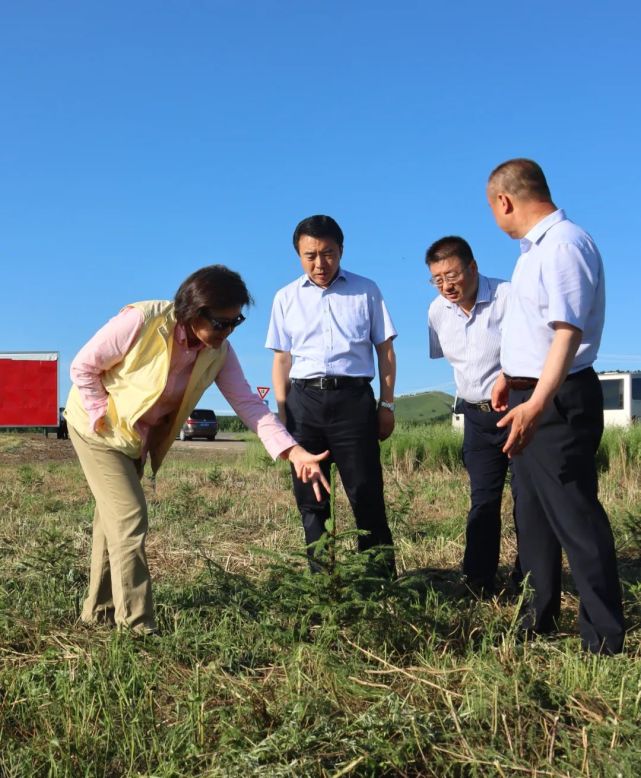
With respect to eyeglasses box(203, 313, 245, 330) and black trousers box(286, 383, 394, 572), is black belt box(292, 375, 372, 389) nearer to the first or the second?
black trousers box(286, 383, 394, 572)

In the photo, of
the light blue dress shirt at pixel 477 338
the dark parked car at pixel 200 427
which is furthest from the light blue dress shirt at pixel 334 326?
the dark parked car at pixel 200 427

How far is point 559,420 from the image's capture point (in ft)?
11.7

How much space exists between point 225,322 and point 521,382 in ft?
4.56

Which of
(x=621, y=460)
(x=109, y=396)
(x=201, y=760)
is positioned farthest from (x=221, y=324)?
(x=621, y=460)

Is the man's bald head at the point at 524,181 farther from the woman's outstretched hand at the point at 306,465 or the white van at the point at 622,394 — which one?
the white van at the point at 622,394

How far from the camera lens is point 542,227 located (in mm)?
3738

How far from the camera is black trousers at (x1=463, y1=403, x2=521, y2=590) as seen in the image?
15.8 feet

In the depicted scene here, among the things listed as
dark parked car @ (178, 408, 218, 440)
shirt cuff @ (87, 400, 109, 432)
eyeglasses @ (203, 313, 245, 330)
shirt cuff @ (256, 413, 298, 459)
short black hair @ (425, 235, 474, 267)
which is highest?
short black hair @ (425, 235, 474, 267)

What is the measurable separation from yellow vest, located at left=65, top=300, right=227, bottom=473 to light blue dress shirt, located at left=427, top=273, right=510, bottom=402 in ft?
5.64

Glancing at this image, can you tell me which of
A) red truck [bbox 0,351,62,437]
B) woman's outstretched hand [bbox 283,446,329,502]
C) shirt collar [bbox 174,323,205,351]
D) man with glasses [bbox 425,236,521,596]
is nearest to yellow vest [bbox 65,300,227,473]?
shirt collar [bbox 174,323,205,351]

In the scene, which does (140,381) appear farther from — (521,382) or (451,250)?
(451,250)

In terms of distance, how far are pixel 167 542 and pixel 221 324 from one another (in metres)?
3.20

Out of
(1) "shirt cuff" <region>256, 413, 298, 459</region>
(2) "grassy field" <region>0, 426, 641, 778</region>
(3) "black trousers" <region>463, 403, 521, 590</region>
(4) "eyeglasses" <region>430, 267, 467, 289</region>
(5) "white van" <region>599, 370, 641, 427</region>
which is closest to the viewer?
(2) "grassy field" <region>0, 426, 641, 778</region>

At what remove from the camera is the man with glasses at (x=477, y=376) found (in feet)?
15.9
